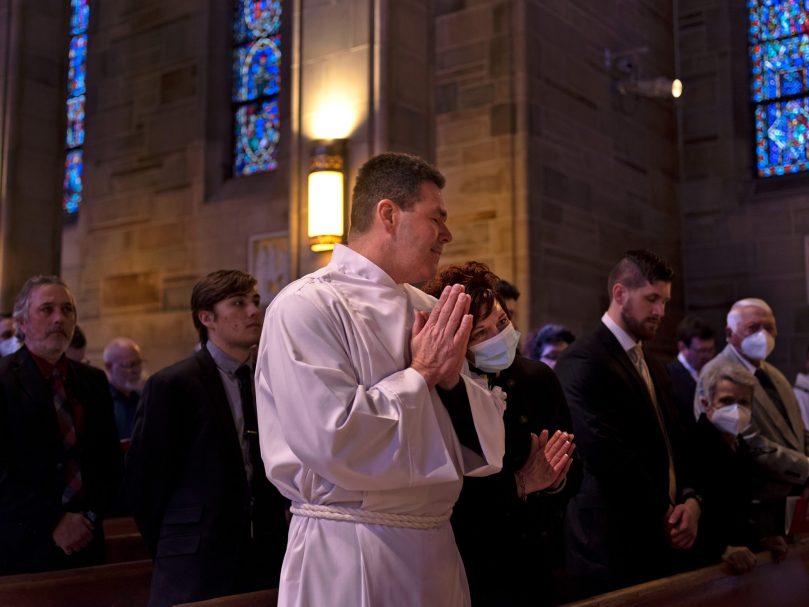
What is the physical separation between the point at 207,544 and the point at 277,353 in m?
1.25

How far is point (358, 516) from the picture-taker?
218 centimetres

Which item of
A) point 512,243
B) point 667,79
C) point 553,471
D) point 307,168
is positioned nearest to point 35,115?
point 307,168

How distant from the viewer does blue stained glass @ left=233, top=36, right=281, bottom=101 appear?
9.43 m

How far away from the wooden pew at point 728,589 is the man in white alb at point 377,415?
81cm

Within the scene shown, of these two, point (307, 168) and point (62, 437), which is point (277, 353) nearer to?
point (62, 437)

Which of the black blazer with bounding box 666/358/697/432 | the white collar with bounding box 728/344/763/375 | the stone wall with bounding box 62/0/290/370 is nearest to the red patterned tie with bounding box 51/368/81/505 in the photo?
the black blazer with bounding box 666/358/697/432

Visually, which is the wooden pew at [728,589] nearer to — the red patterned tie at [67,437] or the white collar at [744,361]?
the white collar at [744,361]

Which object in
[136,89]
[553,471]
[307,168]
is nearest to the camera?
[553,471]

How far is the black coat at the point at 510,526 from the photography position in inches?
108

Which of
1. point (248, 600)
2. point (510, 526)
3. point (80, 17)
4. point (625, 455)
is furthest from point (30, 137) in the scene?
point (510, 526)

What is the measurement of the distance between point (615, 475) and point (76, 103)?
8820 mm

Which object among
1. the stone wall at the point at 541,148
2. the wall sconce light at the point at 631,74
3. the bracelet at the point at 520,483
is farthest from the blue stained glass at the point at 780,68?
the bracelet at the point at 520,483

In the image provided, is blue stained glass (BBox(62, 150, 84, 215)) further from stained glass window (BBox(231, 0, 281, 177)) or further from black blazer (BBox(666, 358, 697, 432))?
black blazer (BBox(666, 358, 697, 432))

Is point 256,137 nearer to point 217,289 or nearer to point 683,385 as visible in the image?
point 683,385
